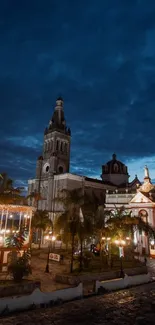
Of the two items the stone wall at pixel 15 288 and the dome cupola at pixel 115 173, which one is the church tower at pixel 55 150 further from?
the stone wall at pixel 15 288

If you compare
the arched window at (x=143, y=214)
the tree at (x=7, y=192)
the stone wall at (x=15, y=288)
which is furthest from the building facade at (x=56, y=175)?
the stone wall at (x=15, y=288)

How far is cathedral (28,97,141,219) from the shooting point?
53081 millimetres

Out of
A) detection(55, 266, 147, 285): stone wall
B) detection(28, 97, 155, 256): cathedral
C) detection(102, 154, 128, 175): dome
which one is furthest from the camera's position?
detection(102, 154, 128, 175): dome

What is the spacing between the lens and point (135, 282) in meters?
16.5

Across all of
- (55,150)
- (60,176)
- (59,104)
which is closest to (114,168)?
(55,150)

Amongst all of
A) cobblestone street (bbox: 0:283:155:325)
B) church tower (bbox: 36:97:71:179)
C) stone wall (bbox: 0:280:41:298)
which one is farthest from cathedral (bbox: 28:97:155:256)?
stone wall (bbox: 0:280:41:298)

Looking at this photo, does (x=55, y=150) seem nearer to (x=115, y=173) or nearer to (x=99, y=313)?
(x=115, y=173)

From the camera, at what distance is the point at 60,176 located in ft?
176

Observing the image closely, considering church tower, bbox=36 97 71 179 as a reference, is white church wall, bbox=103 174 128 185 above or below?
below

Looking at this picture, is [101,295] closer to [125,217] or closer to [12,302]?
[12,302]

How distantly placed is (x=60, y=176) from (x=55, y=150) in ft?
37.1

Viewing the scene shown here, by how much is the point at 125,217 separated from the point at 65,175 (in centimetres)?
2929

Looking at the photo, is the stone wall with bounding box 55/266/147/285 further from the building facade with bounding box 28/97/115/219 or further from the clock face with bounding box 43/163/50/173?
the clock face with bounding box 43/163/50/173

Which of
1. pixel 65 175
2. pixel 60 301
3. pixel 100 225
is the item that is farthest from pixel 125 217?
pixel 65 175
